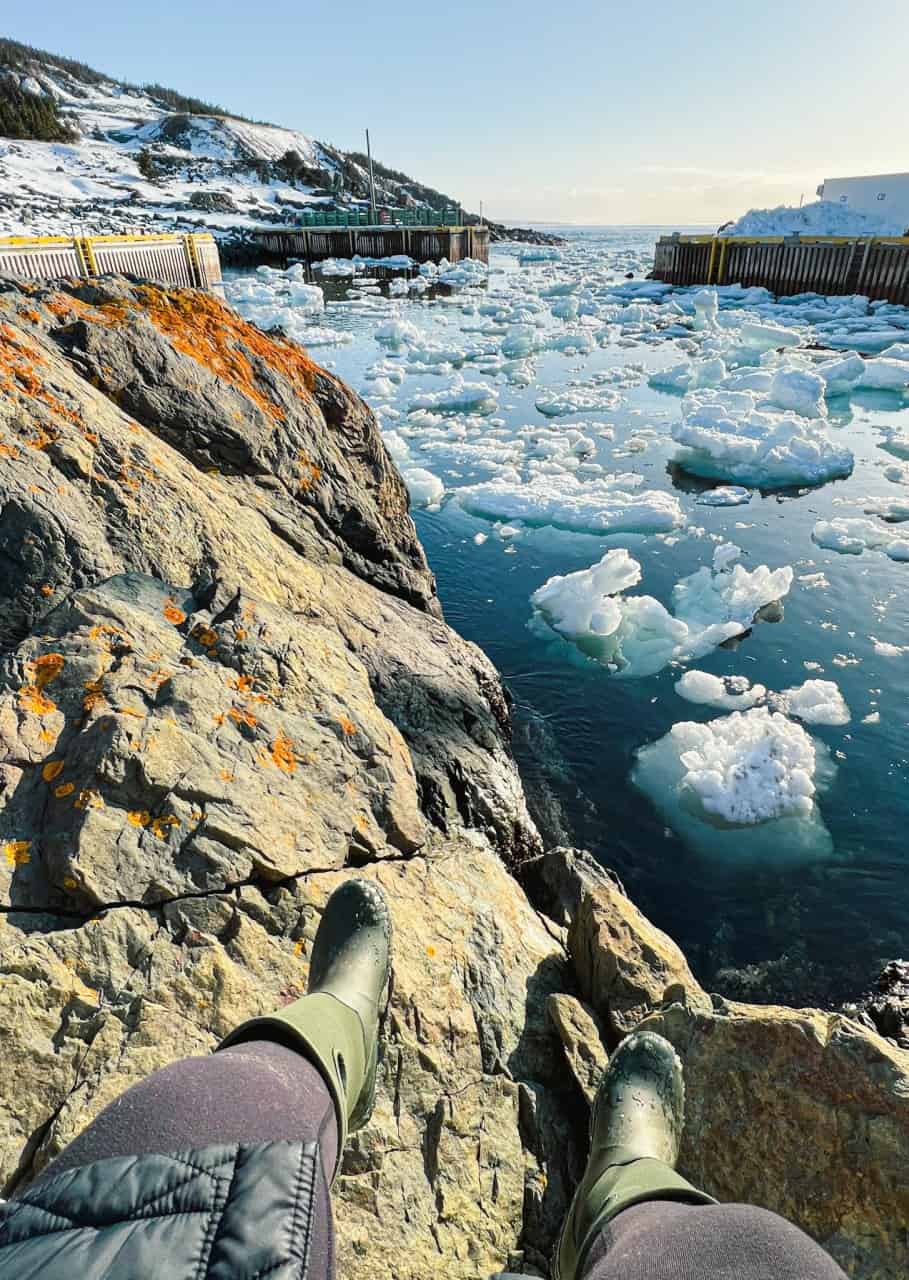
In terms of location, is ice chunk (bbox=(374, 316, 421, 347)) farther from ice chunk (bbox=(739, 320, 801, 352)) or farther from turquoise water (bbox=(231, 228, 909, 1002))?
ice chunk (bbox=(739, 320, 801, 352))

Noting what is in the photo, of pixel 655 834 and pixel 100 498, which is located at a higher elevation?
pixel 100 498

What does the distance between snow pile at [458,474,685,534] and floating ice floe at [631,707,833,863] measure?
438 centimetres

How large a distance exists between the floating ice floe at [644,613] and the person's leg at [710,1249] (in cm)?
549

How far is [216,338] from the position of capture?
14.7 feet

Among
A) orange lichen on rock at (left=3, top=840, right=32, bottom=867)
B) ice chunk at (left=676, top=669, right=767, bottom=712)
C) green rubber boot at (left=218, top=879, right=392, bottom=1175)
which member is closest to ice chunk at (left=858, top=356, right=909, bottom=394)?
ice chunk at (left=676, top=669, right=767, bottom=712)

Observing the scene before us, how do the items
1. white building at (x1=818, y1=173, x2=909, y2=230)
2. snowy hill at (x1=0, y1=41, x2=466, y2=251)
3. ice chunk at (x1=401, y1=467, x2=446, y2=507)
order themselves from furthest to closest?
1. snowy hill at (x1=0, y1=41, x2=466, y2=251)
2. white building at (x1=818, y1=173, x2=909, y2=230)
3. ice chunk at (x1=401, y1=467, x2=446, y2=507)

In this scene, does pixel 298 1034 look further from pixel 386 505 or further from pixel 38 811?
pixel 386 505

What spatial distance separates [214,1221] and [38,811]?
1390 millimetres

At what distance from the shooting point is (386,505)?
17.4ft

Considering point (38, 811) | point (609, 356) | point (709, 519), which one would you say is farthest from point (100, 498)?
point (609, 356)

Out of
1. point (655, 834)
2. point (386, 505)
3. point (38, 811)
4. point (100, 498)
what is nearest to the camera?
point (38, 811)

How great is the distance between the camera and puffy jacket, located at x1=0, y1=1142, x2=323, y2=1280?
0.90 meters

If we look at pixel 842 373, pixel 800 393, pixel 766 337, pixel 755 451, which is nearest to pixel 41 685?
pixel 755 451

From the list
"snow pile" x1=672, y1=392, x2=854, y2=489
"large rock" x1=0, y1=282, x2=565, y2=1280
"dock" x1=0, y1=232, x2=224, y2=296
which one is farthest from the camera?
"dock" x1=0, y1=232, x2=224, y2=296
